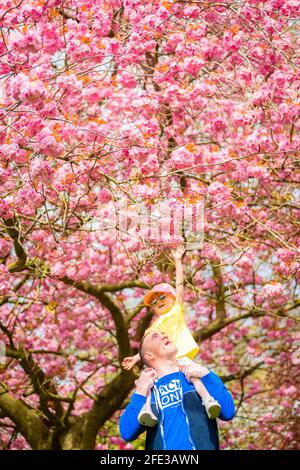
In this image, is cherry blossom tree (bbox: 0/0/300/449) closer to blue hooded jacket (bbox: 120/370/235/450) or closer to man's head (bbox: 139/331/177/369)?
man's head (bbox: 139/331/177/369)

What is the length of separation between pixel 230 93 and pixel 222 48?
21.1 inches

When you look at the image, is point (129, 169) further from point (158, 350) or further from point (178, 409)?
point (178, 409)

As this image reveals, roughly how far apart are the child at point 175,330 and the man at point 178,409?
0.15ft

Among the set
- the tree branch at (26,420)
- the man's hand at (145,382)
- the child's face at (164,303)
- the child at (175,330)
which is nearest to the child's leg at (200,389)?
the child at (175,330)

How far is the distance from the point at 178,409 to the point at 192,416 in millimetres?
77

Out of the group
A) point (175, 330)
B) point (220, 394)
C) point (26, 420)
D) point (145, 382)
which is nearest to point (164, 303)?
point (175, 330)

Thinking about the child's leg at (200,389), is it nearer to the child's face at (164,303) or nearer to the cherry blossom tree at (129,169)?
the child's face at (164,303)

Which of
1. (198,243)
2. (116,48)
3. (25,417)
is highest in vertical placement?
(116,48)

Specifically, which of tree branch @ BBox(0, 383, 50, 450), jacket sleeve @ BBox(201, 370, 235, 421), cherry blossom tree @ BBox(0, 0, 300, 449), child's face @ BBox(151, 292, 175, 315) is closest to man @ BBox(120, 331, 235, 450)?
jacket sleeve @ BBox(201, 370, 235, 421)

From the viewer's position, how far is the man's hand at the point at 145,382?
156 inches

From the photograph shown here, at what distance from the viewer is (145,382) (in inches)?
157

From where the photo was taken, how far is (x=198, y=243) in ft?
19.8
